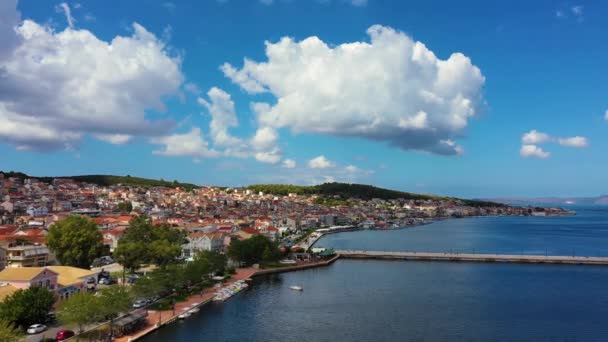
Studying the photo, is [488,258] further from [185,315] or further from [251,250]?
[185,315]

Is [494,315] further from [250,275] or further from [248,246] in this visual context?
[248,246]

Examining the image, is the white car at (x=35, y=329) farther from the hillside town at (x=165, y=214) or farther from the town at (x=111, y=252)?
the hillside town at (x=165, y=214)

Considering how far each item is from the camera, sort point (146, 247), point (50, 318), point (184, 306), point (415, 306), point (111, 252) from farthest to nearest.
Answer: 1. point (111, 252)
2. point (146, 247)
3. point (415, 306)
4. point (184, 306)
5. point (50, 318)

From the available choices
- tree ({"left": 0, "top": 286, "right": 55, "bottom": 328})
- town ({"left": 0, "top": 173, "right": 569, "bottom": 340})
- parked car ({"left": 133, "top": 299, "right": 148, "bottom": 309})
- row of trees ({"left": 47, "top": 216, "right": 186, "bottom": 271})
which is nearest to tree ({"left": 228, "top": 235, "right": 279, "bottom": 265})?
town ({"left": 0, "top": 173, "right": 569, "bottom": 340})

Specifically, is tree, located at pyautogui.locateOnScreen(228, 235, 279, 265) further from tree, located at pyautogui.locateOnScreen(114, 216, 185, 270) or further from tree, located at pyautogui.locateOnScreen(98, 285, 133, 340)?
tree, located at pyautogui.locateOnScreen(98, 285, 133, 340)

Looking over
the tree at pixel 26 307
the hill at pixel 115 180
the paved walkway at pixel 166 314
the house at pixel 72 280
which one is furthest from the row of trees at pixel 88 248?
the hill at pixel 115 180

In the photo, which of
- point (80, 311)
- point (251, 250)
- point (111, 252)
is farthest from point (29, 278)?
point (251, 250)
